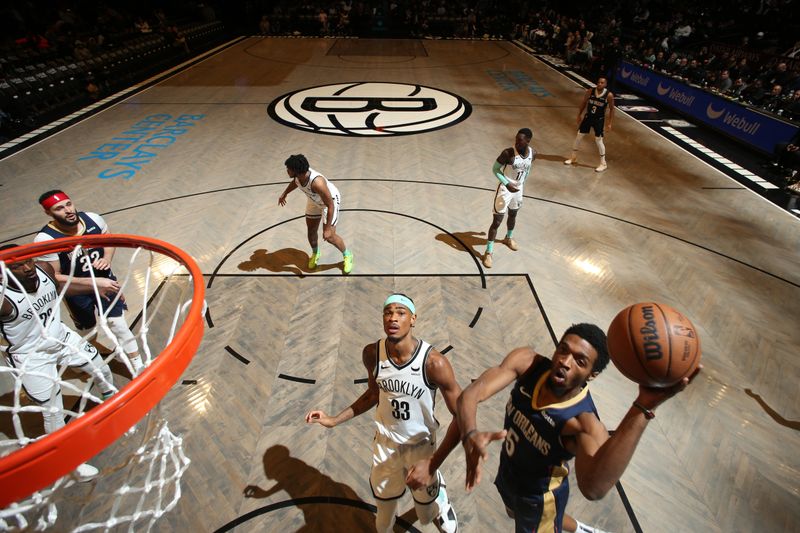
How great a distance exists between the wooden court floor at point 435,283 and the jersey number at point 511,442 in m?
1.04

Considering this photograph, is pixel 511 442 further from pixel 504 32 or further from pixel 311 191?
pixel 504 32

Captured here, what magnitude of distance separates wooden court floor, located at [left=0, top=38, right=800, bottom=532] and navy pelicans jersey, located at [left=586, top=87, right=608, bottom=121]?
3.68 ft

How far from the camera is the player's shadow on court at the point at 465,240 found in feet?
20.6

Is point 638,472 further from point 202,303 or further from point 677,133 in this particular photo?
point 677,133

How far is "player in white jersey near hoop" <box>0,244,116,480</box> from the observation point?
299 centimetres

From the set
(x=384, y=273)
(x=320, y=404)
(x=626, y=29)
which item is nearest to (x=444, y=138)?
(x=384, y=273)

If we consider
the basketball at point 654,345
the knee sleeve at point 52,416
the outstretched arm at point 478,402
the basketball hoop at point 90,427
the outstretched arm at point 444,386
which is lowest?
the knee sleeve at point 52,416

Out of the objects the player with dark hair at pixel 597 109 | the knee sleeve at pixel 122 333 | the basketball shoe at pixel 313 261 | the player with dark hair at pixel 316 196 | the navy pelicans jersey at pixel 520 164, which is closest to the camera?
the knee sleeve at pixel 122 333

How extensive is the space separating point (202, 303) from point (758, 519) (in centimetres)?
446

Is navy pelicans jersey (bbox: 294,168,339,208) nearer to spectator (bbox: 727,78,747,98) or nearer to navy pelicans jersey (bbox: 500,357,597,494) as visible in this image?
navy pelicans jersey (bbox: 500,357,597,494)

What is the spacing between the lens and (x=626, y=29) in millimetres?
22188

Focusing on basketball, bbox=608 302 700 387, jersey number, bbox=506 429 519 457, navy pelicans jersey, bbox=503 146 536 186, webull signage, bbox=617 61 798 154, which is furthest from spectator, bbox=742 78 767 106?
jersey number, bbox=506 429 519 457

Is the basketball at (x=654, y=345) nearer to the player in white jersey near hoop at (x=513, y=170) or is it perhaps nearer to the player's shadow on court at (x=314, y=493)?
the player's shadow on court at (x=314, y=493)

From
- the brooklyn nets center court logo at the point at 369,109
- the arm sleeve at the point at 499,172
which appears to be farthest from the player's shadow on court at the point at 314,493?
the brooklyn nets center court logo at the point at 369,109
